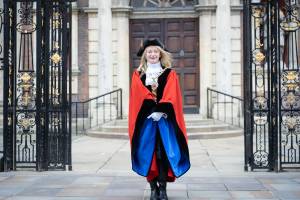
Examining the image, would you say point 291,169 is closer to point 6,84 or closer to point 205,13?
point 6,84

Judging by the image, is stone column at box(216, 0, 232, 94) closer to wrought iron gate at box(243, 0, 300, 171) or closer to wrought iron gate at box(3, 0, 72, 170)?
wrought iron gate at box(243, 0, 300, 171)

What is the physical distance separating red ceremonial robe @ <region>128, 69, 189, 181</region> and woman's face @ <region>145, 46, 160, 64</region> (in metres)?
0.19

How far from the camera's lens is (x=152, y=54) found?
6.58m

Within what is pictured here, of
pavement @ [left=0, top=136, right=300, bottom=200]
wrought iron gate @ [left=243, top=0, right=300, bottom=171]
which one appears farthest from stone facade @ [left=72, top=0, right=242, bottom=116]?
wrought iron gate @ [left=243, top=0, right=300, bottom=171]

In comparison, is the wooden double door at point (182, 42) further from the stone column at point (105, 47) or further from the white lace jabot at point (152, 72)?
the white lace jabot at point (152, 72)

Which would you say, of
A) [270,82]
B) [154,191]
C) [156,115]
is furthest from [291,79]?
[154,191]

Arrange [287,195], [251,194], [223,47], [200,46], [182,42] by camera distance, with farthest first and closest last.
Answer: [182,42] < [200,46] < [223,47] < [251,194] < [287,195]

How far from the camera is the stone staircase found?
15.5 meters

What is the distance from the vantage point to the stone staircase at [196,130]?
15.5 m

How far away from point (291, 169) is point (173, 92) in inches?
144

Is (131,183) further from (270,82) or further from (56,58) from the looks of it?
(270,82)

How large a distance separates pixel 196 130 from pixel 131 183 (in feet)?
25.4

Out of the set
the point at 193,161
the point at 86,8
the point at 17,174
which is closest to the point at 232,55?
the point at 86,8

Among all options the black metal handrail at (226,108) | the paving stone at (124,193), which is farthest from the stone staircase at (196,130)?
the paving stone at (124,193)
